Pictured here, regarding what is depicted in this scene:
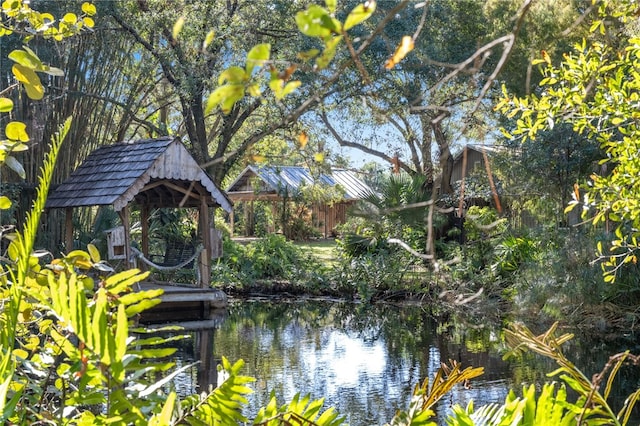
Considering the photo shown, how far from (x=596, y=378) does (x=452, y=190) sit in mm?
19609

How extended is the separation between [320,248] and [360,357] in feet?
53.6

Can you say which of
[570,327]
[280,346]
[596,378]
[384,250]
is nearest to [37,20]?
[596,378]

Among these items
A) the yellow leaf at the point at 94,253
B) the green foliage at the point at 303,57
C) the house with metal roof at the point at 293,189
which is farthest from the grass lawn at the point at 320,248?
the green foliage at the point at 303,57

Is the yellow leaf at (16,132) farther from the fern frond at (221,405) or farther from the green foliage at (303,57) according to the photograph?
the green foliage at (303,57)

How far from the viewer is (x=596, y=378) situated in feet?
4.10

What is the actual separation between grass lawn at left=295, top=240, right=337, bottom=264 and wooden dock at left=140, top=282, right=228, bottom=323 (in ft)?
Answer: 22.3

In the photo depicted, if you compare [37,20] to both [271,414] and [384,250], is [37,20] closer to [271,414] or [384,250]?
[271,414]

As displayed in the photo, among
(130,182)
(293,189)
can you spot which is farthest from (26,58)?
(293,189)

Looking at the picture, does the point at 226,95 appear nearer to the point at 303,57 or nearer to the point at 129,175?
the point at 303,57

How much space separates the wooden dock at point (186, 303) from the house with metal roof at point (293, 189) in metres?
13.1

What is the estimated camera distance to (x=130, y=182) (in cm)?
1338

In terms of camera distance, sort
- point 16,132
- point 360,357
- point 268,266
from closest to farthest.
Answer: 1. point 16,132
2. point 360,357
3. point 268,266

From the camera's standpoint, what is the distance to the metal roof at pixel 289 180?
2950 cm

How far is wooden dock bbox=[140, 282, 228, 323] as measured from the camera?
14.3 meters
